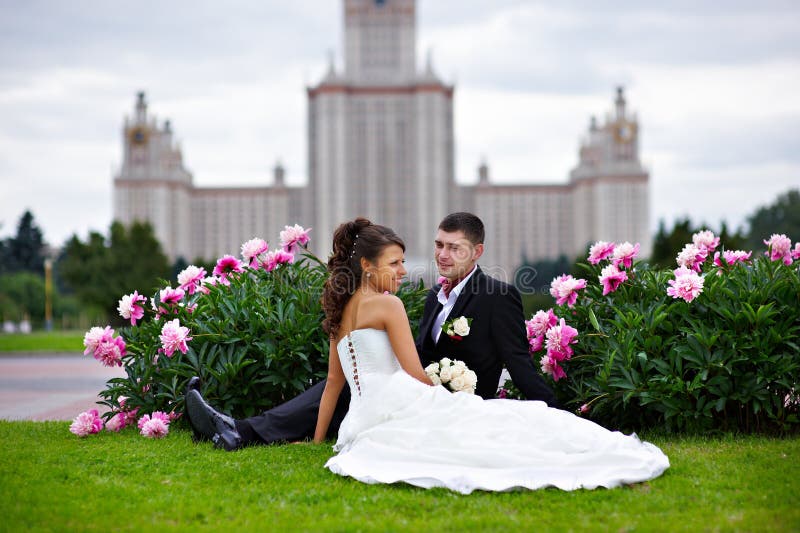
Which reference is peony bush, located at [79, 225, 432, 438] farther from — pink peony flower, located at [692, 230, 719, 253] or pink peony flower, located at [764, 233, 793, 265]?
pink peony flower, located at [764, 233, 793, 265]

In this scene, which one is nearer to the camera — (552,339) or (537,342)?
(552,339)

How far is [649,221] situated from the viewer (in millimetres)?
75562

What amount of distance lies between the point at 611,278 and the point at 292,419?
2.22 m

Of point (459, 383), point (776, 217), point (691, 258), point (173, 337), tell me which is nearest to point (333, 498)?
point (459, 383)

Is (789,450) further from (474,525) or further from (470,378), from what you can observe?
(474,525)

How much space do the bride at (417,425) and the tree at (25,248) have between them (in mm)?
54120

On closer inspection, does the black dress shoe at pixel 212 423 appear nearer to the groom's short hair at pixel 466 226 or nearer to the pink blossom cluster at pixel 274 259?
the pink blossom cluster at pixel 274 259

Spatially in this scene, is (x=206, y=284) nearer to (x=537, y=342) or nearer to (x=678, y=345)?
(x=537, y=342)

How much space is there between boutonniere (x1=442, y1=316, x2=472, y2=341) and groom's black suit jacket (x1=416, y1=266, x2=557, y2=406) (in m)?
0.10

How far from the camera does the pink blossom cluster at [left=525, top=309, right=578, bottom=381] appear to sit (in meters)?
4.86

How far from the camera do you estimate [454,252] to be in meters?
4.41

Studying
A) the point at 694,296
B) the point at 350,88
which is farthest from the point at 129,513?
the point at 350,88

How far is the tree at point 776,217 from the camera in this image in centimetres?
5959

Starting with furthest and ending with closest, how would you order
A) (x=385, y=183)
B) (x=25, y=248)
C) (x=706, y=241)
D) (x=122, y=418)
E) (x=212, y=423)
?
1. (x=385, y=183)
2. (x=25, y=248)
3. (x=706, y=241)
4. (x=122, y=418)
5. (x=212, y=423)
